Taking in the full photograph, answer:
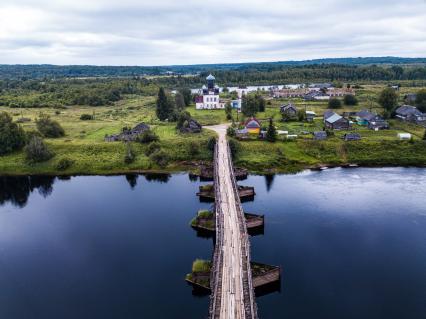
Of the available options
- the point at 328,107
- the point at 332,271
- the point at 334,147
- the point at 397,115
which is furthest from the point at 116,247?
the point at 328,107

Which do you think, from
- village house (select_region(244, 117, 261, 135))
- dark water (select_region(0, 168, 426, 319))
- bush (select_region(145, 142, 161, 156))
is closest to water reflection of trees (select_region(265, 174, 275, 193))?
dark water (select_region(0, 168, 426, 319))

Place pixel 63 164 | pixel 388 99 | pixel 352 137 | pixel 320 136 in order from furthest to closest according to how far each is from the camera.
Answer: pixel 388 99
pixel 320 136
pixel 352 137
pixel 63 164

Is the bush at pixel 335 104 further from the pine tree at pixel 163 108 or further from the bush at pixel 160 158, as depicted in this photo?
the bush at pixel 160 158

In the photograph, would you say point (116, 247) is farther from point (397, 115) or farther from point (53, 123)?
point (397, 115)

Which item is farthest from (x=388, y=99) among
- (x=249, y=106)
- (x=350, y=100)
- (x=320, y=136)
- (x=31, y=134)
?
(x=31, y=134)

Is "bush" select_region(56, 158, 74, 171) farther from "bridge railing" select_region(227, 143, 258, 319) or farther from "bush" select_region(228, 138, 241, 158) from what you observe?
"bridge railing" select_region(227, 143, 258, 319)

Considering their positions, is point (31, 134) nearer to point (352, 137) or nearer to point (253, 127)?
point (253, 127)
